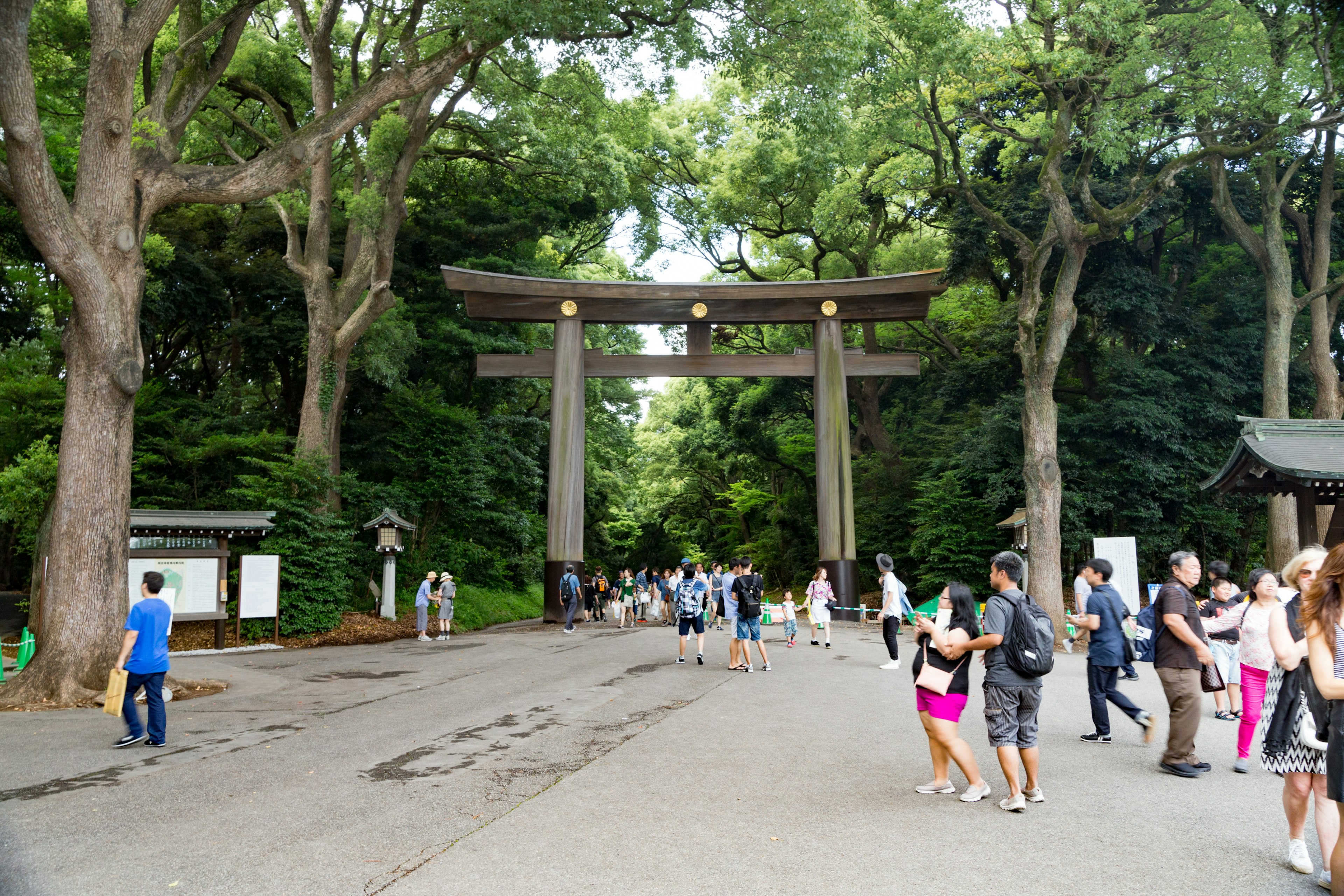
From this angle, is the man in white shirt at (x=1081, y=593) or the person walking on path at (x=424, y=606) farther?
the person walking on path at (x=424, y=606)

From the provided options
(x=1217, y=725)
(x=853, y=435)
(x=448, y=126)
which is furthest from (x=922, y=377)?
(x=1217, y=725)

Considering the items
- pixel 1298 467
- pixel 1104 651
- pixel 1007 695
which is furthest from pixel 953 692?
pixel 1298 467

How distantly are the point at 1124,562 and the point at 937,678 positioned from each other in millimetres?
12054

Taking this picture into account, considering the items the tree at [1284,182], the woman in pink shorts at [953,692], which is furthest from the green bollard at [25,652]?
the tree at [1284,182]

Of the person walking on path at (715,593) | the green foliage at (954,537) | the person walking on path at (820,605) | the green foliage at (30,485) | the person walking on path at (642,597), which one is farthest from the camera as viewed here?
the person walking on path at (642,597)

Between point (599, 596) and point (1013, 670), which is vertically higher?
point (1013, 670)

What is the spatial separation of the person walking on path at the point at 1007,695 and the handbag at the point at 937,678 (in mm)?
103

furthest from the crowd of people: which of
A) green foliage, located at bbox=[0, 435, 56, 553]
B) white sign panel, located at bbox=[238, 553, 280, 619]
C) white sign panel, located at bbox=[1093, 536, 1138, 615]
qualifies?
green foliage, located at bbox=[0, 435, 56, 553]

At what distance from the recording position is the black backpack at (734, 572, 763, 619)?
11484mm

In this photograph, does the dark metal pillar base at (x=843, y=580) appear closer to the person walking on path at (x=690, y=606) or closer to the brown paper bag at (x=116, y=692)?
the person walking on path at (x=690, y=606)

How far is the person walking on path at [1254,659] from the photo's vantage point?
629cm

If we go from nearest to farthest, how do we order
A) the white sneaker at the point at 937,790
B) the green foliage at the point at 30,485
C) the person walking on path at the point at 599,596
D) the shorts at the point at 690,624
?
1. the white sneaker at the point at 937,790
2. the shorts at the point at 690,624
3. the green foliage at the point at 30,485
4. the person walking on path at the point at 599,596

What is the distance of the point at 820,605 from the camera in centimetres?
1619

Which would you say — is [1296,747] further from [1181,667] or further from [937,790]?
[1181,667]
